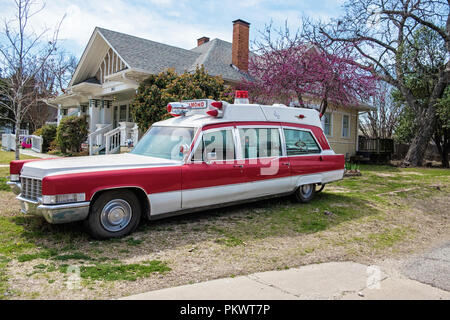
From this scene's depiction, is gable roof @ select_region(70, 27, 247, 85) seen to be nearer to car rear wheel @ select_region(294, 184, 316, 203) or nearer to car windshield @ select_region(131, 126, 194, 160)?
car windshield @ select_region(131, 126, 194, 160)

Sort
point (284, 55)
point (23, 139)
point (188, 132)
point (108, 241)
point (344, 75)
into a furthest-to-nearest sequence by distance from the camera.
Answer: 1. point (23, 139)
2. point (284, 55)
3. point (344, 75)
4. point (188, 132)
5. point (108, 241)

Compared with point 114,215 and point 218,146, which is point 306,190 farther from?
point 114,215

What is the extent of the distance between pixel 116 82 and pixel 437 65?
16.2 m

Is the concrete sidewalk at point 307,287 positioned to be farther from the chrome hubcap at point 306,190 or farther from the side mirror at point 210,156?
the chrome hubcap at point 306,190

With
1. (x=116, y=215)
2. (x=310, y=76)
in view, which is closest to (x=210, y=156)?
(x=116, y=215)

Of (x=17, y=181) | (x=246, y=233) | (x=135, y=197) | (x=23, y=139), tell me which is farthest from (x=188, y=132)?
(x=23, y=139)

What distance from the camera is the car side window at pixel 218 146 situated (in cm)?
576

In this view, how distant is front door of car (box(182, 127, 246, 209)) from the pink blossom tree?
21.4 feet

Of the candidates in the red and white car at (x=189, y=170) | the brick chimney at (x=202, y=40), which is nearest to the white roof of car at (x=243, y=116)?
the red and white car at (x=189, y=170)

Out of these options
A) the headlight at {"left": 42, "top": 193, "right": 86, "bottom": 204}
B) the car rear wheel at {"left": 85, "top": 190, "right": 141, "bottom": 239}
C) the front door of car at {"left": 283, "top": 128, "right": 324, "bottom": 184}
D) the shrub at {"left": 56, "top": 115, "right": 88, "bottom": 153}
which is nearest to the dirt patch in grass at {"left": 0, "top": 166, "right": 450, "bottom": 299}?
the car rear wheel at {"left": 85, "top": 190, "right": 141, "bottom": 239}

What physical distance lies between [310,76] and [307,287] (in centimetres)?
927

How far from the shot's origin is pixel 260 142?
673 centimetres

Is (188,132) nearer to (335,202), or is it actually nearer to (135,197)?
(135,197)

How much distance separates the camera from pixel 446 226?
21.9 feet
